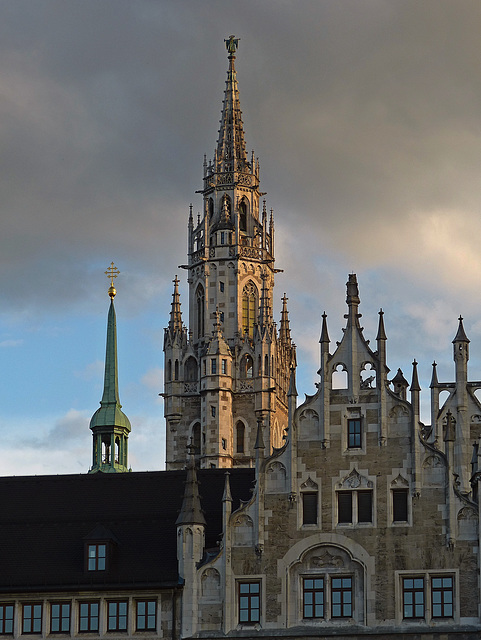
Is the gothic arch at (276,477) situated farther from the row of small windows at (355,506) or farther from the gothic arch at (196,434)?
the gothic arch at (196,434)

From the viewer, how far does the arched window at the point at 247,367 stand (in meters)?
158

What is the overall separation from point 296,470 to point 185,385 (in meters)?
79.5

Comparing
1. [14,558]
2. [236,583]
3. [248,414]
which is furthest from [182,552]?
[248,414]

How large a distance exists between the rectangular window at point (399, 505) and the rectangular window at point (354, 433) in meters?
2.59

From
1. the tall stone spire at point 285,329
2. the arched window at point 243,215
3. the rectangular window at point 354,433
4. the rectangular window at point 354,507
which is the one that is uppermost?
the arched window at point 243,215

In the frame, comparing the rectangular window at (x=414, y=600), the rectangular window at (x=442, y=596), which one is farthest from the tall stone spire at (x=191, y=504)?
the rectangular window at (x=442, y=596)

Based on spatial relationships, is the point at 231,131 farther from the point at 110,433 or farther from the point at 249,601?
the point at 249,601

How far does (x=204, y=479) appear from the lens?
287 ft

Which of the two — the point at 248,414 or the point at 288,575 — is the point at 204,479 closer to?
the point at 288,575

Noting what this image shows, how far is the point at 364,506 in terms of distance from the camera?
262 feet

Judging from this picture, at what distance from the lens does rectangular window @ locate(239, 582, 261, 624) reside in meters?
79.2

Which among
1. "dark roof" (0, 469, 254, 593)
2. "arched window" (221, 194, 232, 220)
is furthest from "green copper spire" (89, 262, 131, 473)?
"dark roof" (0, 469, 254, 593)

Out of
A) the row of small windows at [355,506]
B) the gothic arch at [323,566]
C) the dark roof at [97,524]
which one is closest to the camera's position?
the gothic arch at [323,566]

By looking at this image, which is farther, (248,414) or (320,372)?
(248,414)
